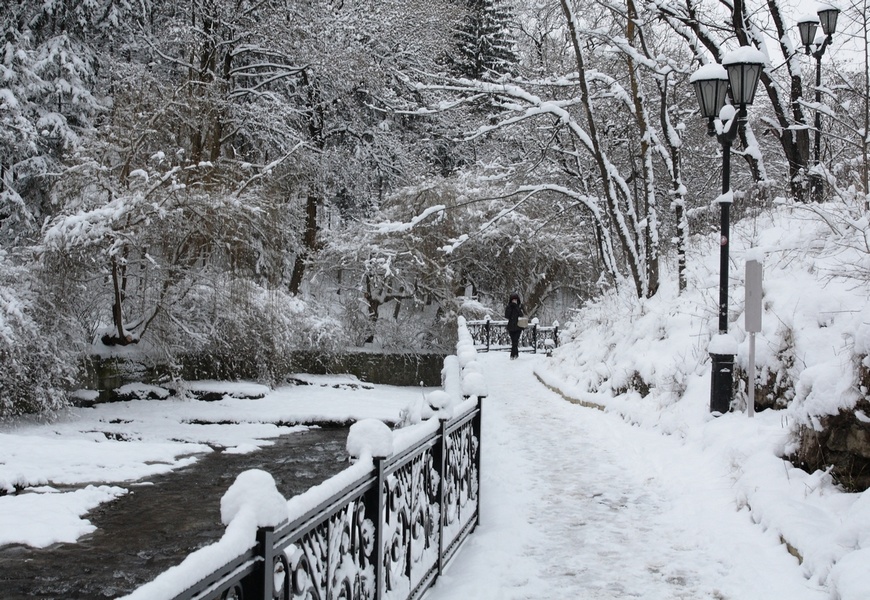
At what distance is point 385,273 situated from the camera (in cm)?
2675

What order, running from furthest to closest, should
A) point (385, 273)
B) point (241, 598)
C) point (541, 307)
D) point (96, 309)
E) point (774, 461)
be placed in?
point (541, 307) < point (385, 273) < point (96, 309) < point (774, 461) < point (241, 598)

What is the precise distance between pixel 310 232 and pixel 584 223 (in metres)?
10.4

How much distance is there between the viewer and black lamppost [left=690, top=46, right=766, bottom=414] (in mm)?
8594

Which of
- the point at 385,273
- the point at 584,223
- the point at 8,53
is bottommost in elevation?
the point at 385,273

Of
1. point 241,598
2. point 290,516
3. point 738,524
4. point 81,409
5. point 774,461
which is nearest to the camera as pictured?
point 241,598

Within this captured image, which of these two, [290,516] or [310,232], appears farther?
[310,232]

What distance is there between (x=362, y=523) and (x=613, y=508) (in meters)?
4.06

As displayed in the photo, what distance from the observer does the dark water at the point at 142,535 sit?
8367 mm

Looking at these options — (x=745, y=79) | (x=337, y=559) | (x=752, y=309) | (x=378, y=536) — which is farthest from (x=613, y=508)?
(x=745, y=79)

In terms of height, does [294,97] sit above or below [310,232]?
above

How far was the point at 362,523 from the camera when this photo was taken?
3.79 meters

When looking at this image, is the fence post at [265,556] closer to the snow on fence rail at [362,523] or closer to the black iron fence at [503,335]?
the snow on fence rail at [362,523]

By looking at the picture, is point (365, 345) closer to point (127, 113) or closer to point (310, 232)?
point (310, 232)

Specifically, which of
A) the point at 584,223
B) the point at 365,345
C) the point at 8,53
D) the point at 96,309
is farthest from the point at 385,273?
the point at 8,53
